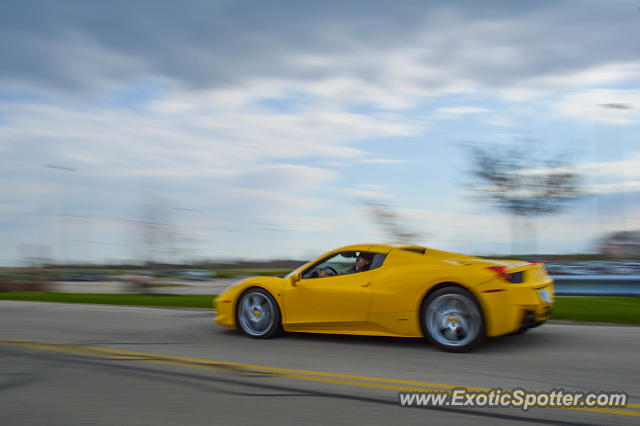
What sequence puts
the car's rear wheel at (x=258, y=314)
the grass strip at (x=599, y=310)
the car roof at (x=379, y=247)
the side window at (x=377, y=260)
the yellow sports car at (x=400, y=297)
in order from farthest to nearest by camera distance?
1. the grass strip at (x=599, y=310)
2. the car's rear wheel at (x=258, y=314)
3. the car roof at (x=379, y=247)
4. the side window at (x=377, y=260)
5. the yellow sports car at (x=400, y=297)

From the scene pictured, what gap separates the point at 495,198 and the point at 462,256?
1444 cm

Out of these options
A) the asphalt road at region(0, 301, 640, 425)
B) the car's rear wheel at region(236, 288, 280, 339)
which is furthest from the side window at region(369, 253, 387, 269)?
the car's rear wheel at region(236, 288, 280, 339)

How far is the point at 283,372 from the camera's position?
554 centimetres

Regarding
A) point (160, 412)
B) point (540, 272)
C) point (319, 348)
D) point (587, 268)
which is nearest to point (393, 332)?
point (319, 348)

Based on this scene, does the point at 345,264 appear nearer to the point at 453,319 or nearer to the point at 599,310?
the point at 453,319

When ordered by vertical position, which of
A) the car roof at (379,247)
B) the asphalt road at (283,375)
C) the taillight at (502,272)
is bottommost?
the asphalt road at (283,375)

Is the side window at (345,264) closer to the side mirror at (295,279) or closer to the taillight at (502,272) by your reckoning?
the side mirror at (295,279)

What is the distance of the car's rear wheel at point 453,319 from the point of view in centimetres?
622

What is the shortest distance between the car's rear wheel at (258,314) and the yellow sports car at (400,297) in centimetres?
1

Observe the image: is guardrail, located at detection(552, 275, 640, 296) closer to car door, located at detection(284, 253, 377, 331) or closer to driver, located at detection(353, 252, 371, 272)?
driver, located at detection(353, 252, 371, 272)

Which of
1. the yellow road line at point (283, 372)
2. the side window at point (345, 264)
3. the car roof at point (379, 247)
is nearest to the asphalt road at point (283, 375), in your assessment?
the yellow road line at point (283, 372)

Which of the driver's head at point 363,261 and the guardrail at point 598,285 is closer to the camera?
the driver's head at point 363,261

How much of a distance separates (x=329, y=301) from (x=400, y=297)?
0.94 m

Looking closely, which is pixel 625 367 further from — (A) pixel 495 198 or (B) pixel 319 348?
(A) pixel 495 198
